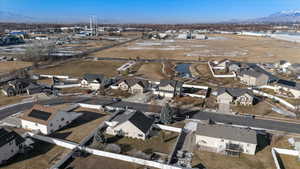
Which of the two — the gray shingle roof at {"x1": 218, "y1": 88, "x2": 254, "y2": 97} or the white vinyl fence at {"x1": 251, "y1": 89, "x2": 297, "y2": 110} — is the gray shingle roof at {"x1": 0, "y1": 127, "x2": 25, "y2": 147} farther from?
the white vinyl fence at {"x1": 251, "y1": 89, "x2": 297, "y2": 110}

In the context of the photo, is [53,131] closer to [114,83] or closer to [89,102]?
[89,102]

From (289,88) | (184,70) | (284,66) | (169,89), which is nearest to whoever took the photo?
(169,89)

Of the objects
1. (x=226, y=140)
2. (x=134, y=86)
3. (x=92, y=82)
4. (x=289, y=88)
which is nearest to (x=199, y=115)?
(x=226, y=140)

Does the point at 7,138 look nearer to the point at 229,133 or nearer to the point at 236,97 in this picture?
the point at 229,133

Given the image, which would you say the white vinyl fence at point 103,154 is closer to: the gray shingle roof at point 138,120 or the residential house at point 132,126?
the residential house at point 132,126

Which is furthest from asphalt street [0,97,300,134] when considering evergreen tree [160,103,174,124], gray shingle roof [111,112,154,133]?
gray shingle roof [111,112,154,133]

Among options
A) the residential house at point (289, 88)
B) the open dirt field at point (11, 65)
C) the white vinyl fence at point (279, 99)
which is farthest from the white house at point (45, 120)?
the residential house at point (289, 88)

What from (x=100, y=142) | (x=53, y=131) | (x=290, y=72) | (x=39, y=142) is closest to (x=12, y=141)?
(x=39, y=142)
